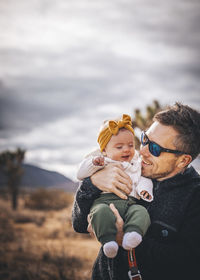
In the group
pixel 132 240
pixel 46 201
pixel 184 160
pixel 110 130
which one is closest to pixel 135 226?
pixel 132 240

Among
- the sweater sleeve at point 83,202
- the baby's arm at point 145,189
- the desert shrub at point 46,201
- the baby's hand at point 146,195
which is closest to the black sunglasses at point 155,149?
the baby's arm at point 145,189

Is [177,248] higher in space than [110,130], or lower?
lower

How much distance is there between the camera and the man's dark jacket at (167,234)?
89.6 inches

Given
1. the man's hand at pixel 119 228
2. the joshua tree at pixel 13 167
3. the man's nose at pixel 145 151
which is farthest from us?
the joshua tree at pixel 13 167

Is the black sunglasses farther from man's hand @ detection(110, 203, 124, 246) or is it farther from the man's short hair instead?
man's hand @ detection(110, 203, 124, 246)

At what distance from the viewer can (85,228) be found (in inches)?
110

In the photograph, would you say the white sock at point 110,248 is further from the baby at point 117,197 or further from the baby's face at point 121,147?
the baby's face at point 121,147

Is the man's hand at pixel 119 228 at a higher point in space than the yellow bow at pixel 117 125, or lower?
lower

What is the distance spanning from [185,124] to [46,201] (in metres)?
27.4

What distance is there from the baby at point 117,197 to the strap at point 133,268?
0.11m

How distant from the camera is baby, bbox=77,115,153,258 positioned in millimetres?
2330

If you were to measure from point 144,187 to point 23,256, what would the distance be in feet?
29.8

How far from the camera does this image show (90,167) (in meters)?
2.89

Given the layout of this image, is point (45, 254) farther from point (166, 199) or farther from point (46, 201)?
point (46, 201)
